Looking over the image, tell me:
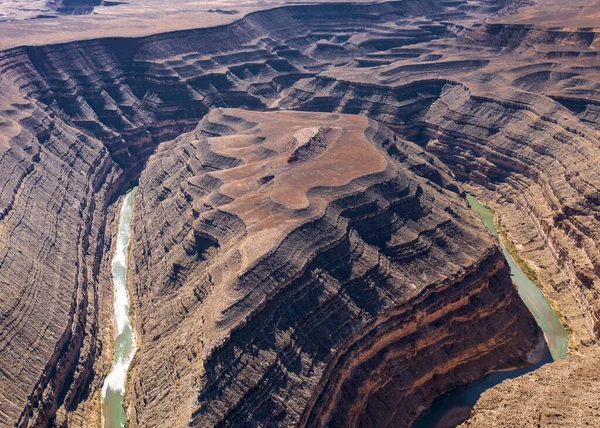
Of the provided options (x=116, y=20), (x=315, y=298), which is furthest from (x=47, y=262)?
(x=116, y=20)

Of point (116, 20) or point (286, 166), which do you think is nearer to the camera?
point (286, 166)

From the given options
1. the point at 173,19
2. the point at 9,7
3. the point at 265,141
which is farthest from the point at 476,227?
the point at 9,7

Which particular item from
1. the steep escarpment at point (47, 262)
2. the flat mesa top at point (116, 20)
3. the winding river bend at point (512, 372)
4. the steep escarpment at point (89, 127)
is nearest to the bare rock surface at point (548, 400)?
the winding river bend at point (512, 372)

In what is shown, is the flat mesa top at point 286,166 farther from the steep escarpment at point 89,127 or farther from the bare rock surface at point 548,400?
the bare rock surface at point 548,400

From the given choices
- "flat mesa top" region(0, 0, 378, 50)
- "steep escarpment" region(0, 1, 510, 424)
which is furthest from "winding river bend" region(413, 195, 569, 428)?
"flat mesa top" region(0, 0, 378, 50)

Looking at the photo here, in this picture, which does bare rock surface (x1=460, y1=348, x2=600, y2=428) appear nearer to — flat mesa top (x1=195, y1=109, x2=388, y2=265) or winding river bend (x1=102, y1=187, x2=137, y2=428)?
flat mesa top (x1=195, y1=109, x2=388, y2=265)

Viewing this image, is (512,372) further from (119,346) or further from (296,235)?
(119,346)

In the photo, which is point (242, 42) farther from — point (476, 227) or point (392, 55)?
point (476, 227)
